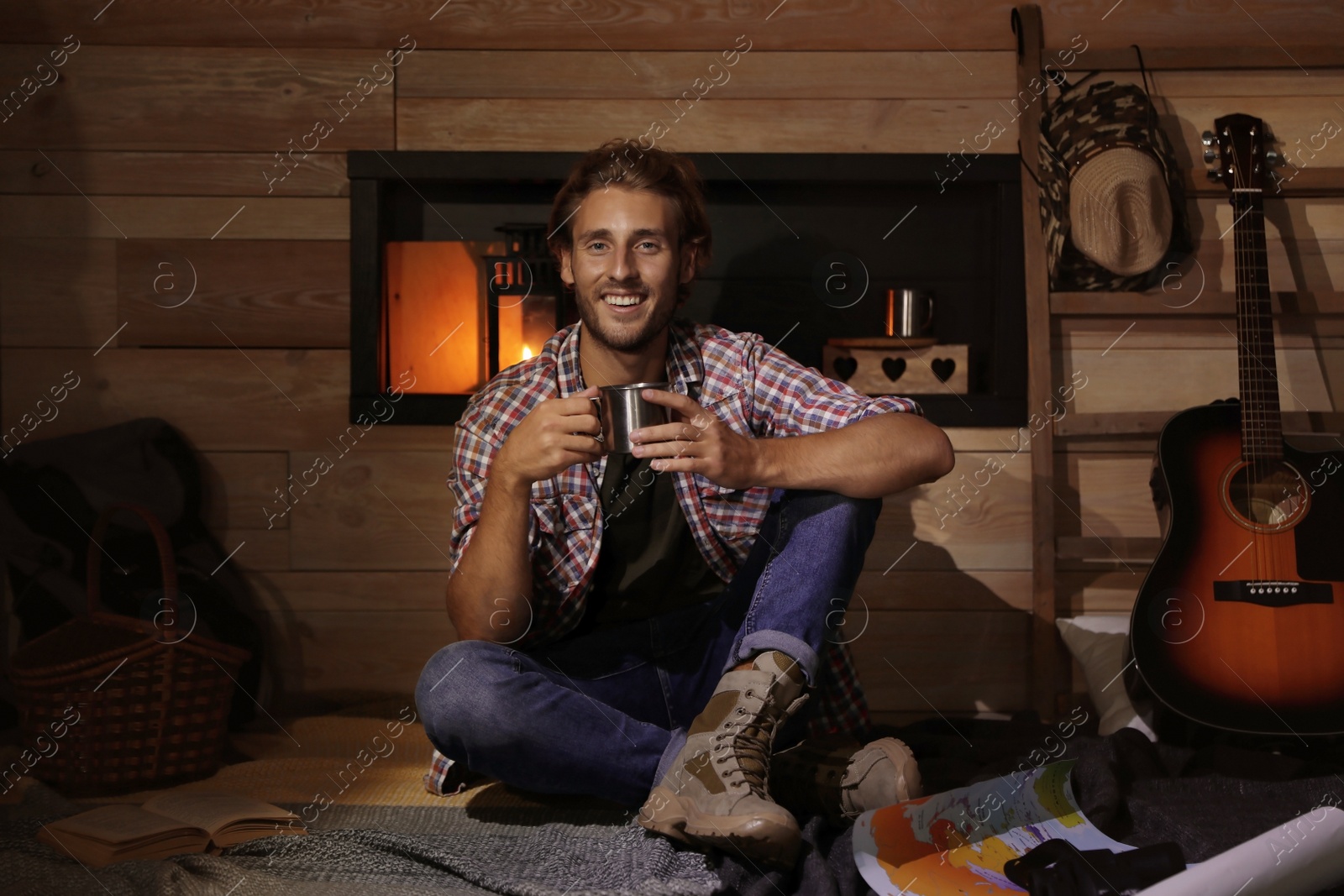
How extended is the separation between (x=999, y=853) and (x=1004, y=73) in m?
1.59

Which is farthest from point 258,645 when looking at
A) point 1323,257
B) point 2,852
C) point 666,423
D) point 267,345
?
point 1323,257

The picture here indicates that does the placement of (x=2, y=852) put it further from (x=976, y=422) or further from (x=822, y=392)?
(x=976, y=422)

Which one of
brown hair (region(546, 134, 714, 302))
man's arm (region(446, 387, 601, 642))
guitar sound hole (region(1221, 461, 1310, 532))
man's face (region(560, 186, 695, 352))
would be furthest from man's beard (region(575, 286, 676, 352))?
guitar sound hole (region(1221, 461, 1310, 532))

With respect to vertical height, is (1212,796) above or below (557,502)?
below

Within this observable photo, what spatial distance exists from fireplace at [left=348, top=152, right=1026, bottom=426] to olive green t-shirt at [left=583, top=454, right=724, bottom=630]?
63cm

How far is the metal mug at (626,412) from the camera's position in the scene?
4.24 feet

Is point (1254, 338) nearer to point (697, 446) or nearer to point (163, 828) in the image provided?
point (697, 446)

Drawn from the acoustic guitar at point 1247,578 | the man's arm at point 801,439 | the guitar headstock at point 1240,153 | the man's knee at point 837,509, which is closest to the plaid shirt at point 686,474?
the man's arm at point 801,439

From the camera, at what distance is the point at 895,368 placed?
2133 millimetres

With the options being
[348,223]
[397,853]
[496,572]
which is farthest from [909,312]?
[397,853]

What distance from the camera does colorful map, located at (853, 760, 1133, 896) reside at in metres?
1.23

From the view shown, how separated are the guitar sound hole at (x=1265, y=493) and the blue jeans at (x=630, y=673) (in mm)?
714

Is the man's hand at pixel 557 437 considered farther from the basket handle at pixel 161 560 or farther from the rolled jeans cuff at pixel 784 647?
the basket handle at pixel 161 560

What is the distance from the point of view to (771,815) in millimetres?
1226
